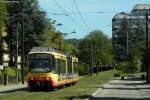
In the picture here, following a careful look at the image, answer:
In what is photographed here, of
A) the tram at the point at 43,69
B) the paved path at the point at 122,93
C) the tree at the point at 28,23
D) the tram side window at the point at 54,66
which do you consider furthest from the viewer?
the tree at the point at 28,23

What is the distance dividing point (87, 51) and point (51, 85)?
12345 cm

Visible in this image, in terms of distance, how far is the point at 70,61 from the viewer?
56.2m

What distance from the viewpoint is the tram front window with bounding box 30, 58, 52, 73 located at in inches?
1767

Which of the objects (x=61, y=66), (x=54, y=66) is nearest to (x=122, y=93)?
(x=54, y=66)

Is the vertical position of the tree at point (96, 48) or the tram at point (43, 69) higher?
the tree at point (96, 48)

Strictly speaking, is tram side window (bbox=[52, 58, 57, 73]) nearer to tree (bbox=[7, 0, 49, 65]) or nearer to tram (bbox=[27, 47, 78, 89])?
tram (bbox=[27, 47, 78, 89])

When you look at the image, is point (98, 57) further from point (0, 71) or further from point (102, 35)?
point (0, 71)

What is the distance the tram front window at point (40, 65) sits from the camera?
147 feet

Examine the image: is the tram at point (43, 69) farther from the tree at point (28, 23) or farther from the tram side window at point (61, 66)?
the tree at point (28, 23)

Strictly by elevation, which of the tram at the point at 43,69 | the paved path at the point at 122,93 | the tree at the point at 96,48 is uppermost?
the tree at the point at 96,48

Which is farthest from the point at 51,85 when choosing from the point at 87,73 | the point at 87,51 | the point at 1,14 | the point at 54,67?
the point at 87,51

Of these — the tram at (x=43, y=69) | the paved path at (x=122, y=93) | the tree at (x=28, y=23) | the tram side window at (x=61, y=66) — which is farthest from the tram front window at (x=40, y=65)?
the tree at (x=28, y=23)

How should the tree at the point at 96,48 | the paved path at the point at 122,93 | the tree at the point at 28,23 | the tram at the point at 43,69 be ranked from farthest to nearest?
the tree at the point at 96,48 → the tree at the point at 28,23 → the tram at the point at 43,69 → the paved path at the point at 122,93

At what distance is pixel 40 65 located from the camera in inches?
1775
